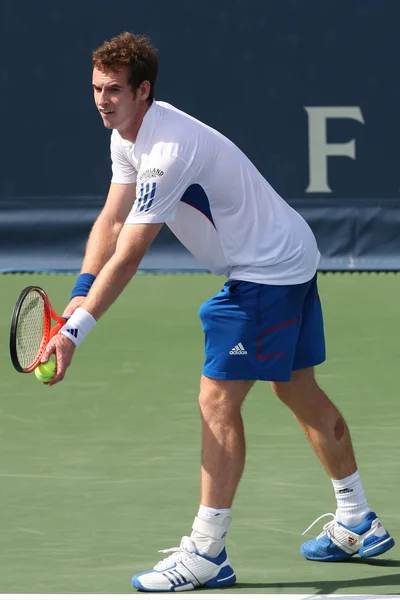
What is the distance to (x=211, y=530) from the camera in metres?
4.75

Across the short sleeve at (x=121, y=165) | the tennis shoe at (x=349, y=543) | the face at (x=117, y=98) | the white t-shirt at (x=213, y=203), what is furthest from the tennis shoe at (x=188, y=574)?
the face at (x=117, y=98)

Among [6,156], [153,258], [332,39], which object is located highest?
[332,39]

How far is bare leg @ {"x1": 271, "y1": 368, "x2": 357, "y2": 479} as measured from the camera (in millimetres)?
5004

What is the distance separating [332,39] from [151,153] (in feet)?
22.7

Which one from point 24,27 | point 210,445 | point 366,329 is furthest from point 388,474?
point 24,27

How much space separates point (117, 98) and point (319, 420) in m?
1.23

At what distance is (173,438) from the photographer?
22.0 feet

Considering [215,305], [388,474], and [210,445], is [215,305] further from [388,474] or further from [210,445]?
[388,474]

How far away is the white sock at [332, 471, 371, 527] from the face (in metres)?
1.37

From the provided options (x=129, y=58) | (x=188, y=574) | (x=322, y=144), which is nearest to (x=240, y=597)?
(x=188, y=574)

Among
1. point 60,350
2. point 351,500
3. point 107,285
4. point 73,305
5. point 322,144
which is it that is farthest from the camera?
point 322,144

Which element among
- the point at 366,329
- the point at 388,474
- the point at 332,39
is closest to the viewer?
the point at 388,474

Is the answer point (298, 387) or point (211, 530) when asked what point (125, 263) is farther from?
point (211, 530)

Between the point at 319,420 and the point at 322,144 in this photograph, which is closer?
the point at 319,420
